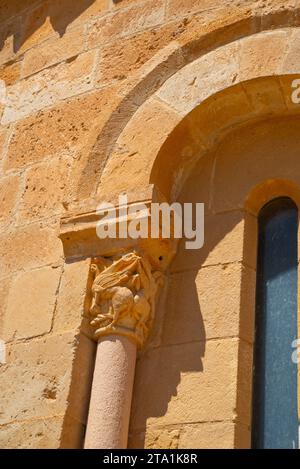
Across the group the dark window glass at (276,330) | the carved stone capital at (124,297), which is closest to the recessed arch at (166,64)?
the carved stone capital at (124,297)

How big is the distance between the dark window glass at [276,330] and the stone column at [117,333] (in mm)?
591

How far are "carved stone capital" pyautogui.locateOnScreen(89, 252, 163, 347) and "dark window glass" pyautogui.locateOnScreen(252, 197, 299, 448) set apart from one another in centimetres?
59

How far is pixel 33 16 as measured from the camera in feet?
22.0

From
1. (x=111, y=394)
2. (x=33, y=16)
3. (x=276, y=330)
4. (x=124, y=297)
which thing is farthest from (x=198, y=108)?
(x=33, y=16)

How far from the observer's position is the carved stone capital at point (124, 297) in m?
4.84

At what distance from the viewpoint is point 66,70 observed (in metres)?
6.13

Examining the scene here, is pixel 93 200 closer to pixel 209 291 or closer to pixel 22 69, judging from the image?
pixel 209 291

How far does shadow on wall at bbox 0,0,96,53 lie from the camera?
21.0 feet

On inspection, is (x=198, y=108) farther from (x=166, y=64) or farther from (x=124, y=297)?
(x=124, y=297)

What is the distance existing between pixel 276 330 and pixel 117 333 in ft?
2.71

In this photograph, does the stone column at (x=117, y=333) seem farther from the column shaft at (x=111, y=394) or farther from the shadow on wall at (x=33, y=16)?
the shadow on wall at (x=33, y=16)

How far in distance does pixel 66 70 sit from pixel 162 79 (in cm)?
85

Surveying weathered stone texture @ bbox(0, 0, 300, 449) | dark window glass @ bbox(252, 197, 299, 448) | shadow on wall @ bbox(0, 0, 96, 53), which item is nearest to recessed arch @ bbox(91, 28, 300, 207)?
weathered stone texture @ bbox(0, 0, 300, 449)

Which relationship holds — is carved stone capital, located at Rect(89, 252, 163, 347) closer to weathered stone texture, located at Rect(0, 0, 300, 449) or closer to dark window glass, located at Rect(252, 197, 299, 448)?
weathered stone texture, located at Rect(0, 0, 300, 449)
